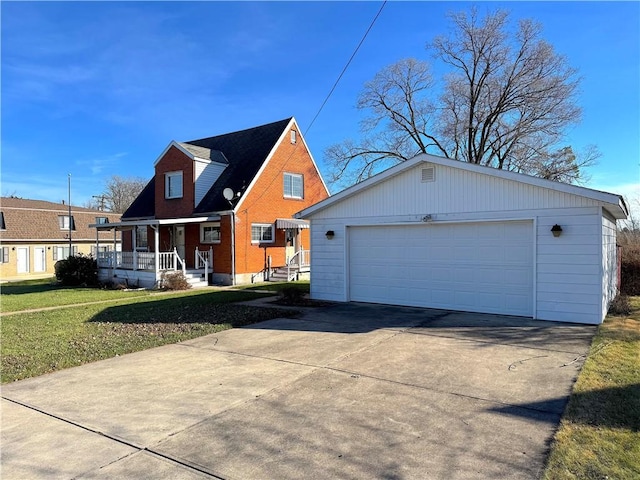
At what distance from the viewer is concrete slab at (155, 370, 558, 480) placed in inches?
134

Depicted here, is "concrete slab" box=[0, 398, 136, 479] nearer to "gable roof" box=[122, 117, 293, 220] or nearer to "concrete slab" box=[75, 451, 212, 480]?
"concrete slab" box=[75, 451, 212, 480]

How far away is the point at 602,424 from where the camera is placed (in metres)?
4.13

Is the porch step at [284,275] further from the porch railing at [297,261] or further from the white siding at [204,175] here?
the white siding at [204,175]

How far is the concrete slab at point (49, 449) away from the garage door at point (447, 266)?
352 inches

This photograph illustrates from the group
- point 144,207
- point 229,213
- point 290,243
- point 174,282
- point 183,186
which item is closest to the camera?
point 174,282

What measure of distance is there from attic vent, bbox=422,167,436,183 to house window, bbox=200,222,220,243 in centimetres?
1220

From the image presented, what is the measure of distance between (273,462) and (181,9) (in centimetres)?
1232

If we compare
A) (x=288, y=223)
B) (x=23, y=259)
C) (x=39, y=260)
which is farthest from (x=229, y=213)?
(x=39, y=260)

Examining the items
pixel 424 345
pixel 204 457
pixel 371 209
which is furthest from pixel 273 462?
pixel 371 209

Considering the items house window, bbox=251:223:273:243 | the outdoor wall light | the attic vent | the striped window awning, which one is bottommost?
the outdoor wall light

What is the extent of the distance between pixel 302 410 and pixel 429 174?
8153 millimetres

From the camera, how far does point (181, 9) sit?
1180 centimetres

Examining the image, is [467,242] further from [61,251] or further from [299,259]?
[61,251]

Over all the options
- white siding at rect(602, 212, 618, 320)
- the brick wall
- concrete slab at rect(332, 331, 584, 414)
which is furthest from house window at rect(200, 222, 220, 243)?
white siding at rect(602, 212, 618, 320)
